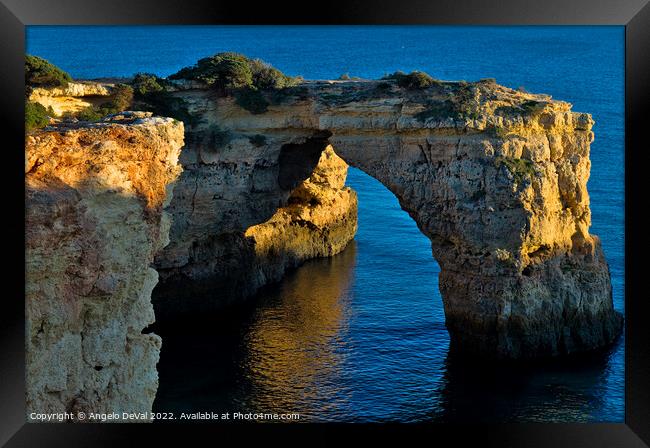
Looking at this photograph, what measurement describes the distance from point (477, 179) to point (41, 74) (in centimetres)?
1970

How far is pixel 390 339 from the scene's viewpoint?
152 ft

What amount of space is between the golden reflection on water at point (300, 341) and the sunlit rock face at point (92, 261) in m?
17.9

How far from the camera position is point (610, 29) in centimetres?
10262

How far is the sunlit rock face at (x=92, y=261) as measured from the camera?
61.8 ft

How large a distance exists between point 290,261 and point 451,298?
16897 millimetres

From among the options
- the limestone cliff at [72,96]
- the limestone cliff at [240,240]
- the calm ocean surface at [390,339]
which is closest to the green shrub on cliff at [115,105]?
the limestone cliff at [72,96]

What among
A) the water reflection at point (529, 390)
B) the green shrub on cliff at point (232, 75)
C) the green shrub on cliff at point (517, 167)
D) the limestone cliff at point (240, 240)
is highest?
the green shrub on cliff at point (232, 75)

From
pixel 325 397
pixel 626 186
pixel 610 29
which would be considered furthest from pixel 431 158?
pixel 610 29

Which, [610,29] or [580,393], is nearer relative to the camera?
[580,393]

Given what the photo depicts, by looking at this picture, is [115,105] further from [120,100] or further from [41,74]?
[41,74]

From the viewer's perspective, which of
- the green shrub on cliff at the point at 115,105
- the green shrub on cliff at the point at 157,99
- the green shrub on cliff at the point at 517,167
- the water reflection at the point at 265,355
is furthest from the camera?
the green shrub on cliff at the point at 157,99

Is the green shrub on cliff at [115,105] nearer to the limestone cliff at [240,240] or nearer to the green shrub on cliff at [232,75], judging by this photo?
the green shrub on cliff at [232,75]

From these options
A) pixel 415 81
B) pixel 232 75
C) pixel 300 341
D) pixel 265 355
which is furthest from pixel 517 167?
pixel 232 75
